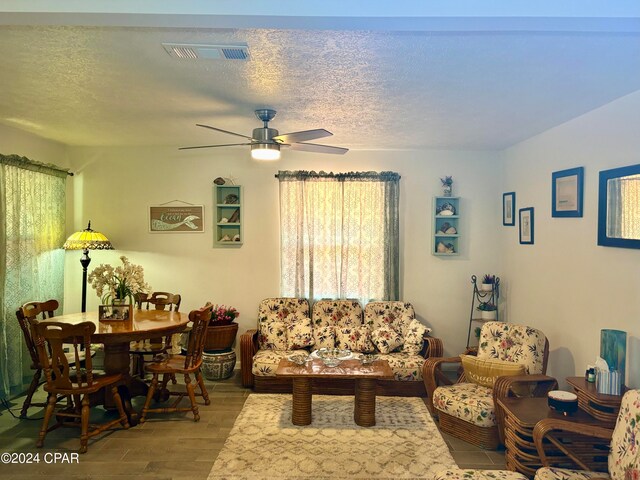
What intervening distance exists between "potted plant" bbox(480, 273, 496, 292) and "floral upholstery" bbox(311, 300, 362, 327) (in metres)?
1.49

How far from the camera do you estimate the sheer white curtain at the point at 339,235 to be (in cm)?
514

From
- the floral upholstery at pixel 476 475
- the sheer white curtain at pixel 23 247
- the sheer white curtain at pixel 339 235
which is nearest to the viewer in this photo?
the floral upholstery at pixel 476 475

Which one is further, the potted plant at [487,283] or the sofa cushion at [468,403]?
the potted plant at [487,283]

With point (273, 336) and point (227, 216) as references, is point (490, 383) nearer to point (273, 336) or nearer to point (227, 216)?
point (273, 336)

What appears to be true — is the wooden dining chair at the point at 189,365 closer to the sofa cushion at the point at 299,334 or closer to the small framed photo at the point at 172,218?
the sofa cushion at the point at 299,334

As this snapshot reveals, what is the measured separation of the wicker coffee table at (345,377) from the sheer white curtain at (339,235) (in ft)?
5.14

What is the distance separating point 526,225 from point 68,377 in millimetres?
4467

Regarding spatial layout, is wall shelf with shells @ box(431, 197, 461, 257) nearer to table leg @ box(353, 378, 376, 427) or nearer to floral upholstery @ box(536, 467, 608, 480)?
table leg @ box(353, 378, 376, 427)

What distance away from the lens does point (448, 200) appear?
5230mm

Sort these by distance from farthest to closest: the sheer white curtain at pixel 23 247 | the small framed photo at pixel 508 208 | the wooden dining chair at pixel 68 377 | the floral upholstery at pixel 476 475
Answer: the small framed photo at pixel 508 208
the sheer white curtain at pixel 23 247
the wooden dining chair at pixel 68 377
the floral upholstery at pixel 476 475

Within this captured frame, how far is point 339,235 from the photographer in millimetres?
5172

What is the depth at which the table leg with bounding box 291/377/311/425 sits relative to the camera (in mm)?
3631

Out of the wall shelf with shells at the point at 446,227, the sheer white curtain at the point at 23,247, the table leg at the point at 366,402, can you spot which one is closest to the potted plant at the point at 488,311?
the wall shelf with shells at the point at 446,227

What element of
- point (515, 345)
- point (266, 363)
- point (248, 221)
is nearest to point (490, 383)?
point (515, 345)
